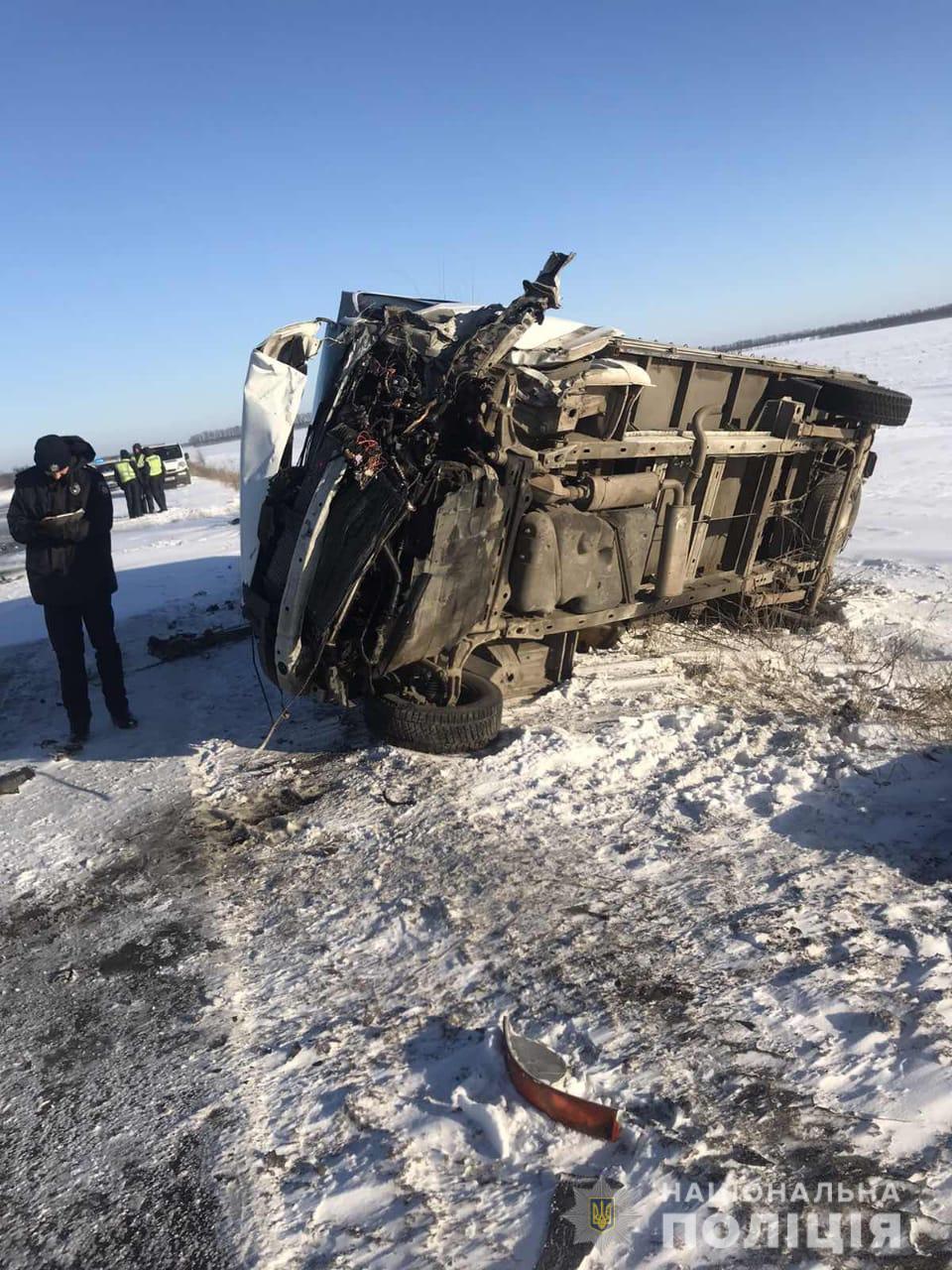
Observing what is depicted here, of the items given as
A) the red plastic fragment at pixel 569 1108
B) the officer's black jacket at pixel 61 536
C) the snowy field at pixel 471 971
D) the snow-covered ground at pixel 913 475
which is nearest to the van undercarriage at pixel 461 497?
the snowy field at pixel 471 971

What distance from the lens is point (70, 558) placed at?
5.40 m

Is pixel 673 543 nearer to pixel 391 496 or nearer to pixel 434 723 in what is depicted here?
pixel 434 723

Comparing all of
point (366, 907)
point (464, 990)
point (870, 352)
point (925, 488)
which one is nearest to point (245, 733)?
point (366, 907)

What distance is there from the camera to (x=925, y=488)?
14.9m

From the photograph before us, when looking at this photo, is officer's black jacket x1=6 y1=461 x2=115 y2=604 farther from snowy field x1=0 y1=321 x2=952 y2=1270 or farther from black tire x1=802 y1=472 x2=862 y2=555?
black tire x1=802 y1=472 x2=862 y2=555

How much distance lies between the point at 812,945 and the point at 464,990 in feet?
4.46

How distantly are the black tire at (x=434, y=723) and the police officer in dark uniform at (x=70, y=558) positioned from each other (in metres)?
2.03

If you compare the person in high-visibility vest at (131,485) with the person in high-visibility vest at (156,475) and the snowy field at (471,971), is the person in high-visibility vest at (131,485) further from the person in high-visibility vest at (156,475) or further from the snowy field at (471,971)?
the snowy field at (471,971)

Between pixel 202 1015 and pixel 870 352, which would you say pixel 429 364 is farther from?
pixel 870 352

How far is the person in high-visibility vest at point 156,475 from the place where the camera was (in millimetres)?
18141

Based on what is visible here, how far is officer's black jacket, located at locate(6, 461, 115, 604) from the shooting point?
17.3ft

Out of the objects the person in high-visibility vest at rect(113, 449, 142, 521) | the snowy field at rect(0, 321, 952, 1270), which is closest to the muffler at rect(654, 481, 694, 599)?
the snowy field at rect(0, 321, 952, 1270)

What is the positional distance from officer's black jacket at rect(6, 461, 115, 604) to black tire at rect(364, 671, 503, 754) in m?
2.08

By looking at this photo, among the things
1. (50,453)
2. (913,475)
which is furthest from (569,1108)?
(913,475)
